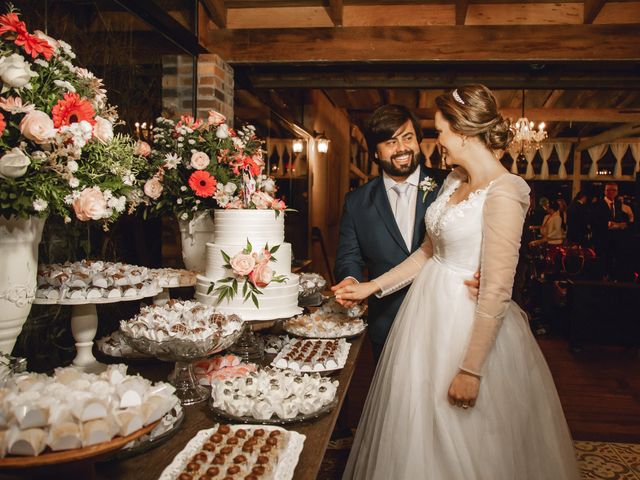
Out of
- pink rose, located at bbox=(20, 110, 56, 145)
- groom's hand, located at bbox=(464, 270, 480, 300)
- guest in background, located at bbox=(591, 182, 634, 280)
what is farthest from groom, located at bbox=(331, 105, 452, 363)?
guest in background, located at bbox=(591, 182, 634, 280)

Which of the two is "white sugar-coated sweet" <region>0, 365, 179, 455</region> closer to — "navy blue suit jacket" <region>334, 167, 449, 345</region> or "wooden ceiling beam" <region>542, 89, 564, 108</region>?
"navy blue suit jacket" <region>334, 167, 449, 345</region>

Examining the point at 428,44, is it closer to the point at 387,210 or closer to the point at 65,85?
the point at 387,210

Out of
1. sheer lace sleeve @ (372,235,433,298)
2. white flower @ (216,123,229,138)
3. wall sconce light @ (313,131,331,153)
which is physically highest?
wall sconce light @ (313,131,331,153)

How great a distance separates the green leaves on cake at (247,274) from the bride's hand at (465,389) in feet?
2.44

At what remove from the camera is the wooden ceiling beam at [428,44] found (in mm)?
4344

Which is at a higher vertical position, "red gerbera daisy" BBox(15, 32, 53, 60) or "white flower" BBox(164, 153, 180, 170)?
"red gerbera daisy" BBox(15, 32, 53, 60)

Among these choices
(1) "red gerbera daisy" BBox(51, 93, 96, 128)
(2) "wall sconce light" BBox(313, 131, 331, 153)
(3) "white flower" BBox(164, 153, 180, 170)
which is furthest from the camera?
(2) "wall sconce light" BBox(313, 131, 331, 153)

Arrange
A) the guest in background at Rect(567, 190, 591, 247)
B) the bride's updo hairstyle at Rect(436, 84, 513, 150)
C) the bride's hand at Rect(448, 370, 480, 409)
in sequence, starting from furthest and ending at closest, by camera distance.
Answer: the guest in background at Rect(567, 190, 591, 247)
the bride's updo hairstyle at Rect(436, 84, 513, 150)
the bride's hand at Rect(448, 370, 480, 409)

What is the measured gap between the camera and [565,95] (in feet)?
34.7

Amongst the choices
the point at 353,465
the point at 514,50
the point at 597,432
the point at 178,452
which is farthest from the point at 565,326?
the point at 178,452

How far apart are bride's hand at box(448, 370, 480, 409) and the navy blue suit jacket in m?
0.91

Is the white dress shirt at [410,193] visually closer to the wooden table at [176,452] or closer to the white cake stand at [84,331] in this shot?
the wooden table at [176,452]

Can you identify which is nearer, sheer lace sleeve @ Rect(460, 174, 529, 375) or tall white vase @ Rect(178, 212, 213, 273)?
sheer lace sleeve @ Rect(460, 174, 529, 375)

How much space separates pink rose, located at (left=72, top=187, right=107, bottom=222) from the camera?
1.59 meters
